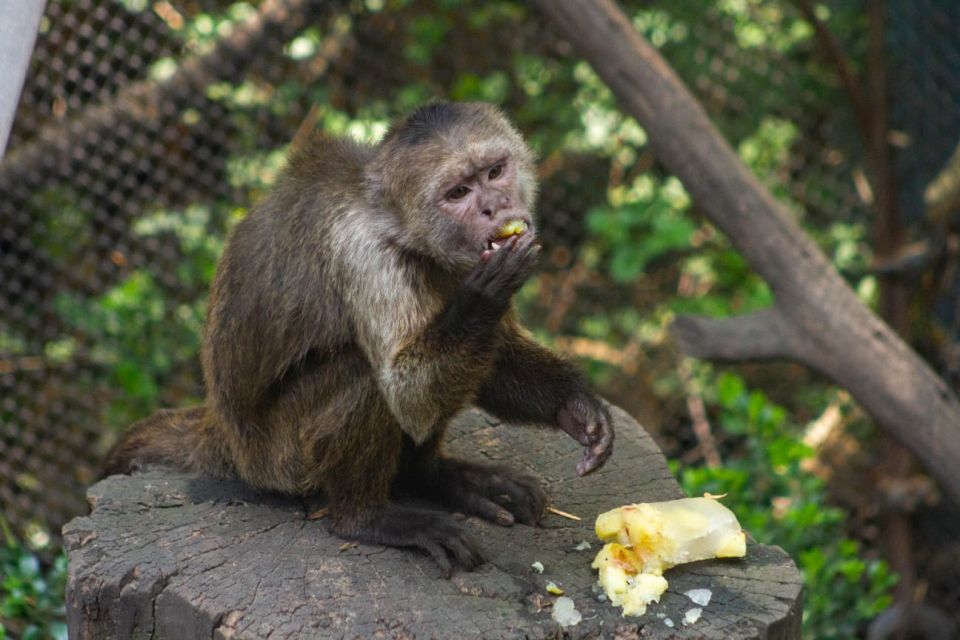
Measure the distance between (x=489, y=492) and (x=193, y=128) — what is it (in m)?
3.43

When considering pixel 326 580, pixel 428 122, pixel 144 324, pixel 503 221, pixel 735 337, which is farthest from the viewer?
pixel 144 324

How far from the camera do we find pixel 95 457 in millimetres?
6281

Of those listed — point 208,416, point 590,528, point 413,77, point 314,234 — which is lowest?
point 590,528

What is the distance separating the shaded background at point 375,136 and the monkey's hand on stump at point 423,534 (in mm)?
2750

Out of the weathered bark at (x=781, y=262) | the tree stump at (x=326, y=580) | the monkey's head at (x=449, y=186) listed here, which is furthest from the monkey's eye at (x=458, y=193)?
the weathered bark at (x=781, y=262)

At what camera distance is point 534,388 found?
3789 mm

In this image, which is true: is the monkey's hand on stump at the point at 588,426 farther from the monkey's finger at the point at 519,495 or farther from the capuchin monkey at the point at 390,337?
the monkey's finger at the point at 519,495

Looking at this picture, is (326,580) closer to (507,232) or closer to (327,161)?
(507,232)

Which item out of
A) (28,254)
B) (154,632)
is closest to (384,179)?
(154,632)

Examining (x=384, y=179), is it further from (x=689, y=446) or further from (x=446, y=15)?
(x=689, y=446)

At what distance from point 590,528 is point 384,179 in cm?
129

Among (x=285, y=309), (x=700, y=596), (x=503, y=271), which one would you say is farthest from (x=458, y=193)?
(x=700, y=596)

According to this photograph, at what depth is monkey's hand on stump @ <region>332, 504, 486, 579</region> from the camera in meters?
3.21

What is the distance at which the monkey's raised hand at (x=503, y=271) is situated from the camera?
3.18 metres
